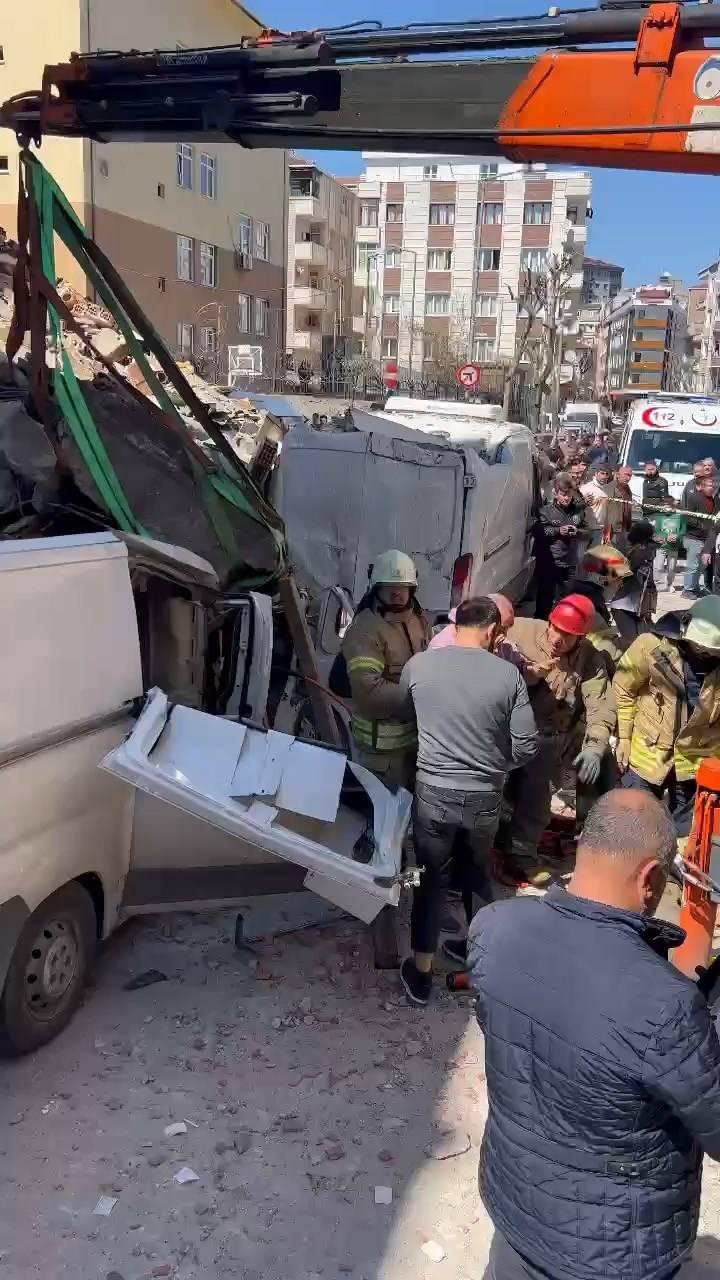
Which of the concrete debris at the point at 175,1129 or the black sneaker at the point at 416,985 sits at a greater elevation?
the black sneaker at the point at 416,985

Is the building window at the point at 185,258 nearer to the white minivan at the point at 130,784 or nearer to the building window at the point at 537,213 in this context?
the white minivan at the point at 130,784

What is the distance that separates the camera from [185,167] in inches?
1172

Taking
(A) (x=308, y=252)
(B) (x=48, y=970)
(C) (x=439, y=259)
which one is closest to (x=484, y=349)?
(C) (x=439, y=259)

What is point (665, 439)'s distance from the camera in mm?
15195

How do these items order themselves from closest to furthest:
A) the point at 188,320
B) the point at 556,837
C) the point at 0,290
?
the point at 556,837 < the point at 0,290 < the point at 188,320

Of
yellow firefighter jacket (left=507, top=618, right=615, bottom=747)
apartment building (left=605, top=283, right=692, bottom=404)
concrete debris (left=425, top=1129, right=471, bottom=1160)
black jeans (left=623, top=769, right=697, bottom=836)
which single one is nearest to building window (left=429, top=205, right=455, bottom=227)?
apartment building (left=605, top=283, right=692, bottom=404)

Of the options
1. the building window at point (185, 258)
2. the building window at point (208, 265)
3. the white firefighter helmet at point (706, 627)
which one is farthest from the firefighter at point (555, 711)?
the building window at point (208, 265)

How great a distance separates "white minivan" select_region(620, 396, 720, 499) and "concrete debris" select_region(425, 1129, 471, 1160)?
12640mm

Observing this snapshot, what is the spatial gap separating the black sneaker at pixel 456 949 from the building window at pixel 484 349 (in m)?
62.1

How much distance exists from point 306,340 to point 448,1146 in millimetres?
52825

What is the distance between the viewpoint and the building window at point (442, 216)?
206ft

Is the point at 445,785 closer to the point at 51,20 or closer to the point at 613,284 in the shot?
the point at 51,20

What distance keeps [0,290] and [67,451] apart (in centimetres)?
992

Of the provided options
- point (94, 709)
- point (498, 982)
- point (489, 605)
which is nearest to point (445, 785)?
point (489, 605)
